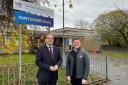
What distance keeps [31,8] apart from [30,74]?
8.70ft

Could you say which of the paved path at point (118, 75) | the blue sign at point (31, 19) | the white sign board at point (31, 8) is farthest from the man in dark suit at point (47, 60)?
the paved path at point (118, 75)

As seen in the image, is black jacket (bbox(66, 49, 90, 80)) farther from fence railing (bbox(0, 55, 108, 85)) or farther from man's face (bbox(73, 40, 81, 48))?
fence railing (bbox(0, 55, 108, 85))

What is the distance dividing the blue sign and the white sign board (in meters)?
0.12

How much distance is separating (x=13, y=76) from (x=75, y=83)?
259cm

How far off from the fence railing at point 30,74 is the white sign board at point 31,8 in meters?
1.69

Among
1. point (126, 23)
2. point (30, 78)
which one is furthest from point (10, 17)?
point (126, 23)

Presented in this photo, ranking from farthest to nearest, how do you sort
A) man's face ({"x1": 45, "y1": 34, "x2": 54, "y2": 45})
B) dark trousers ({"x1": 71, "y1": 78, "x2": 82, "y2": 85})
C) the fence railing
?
1. the fence railing
2. dark trousers ({"x1": 71, "y1": 78, "x2": 82, "y2": 85})
3. man's face ({"x1": 45, "y1": 34, "x2": 54, "y2": 45})

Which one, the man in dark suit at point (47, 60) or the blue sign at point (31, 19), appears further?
the blue sign at point (31, 19)

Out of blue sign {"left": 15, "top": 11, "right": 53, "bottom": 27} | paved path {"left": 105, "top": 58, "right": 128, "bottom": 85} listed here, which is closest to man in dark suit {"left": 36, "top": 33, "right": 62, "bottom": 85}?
blue sign {"left": 15, "top": 11, "right": 53, "bottom": 27}

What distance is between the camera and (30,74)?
1192 cm

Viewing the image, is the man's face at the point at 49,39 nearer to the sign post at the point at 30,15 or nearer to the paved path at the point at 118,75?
the sign post at the point at 30,15

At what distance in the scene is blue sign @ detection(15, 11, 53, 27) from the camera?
10.0 meters

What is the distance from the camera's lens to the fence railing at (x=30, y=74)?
979 centimetres

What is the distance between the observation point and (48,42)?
792 cm
